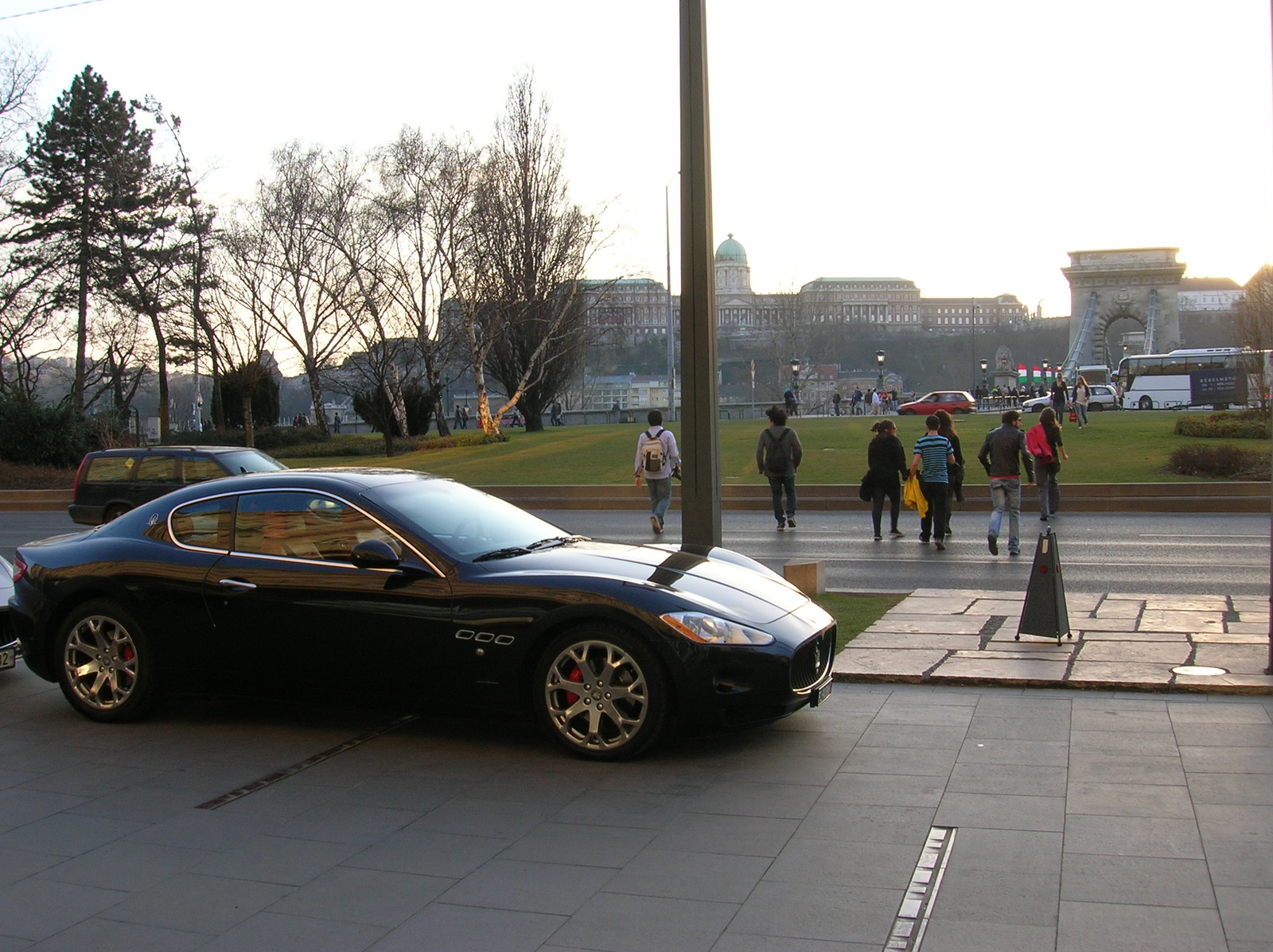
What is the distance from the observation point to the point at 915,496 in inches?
611

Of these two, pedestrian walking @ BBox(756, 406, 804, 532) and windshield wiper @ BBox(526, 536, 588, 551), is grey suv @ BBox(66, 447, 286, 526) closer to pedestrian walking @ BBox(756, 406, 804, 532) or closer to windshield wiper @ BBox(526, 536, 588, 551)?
pedestrian walking @ BBox(756, 406, 804, 532)

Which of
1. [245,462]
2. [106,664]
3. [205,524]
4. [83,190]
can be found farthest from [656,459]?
[83,190]

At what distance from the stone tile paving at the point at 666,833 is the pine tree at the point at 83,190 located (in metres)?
39.9

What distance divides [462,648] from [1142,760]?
10.2ft

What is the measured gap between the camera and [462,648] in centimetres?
553

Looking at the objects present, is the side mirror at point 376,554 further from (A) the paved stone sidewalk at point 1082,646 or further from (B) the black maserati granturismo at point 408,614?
(A) the paved stone sidewalk at point 1082,646

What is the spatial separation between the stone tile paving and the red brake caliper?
29 centimetres

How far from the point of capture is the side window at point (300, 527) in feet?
19.5

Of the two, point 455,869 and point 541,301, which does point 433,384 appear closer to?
point 541,301


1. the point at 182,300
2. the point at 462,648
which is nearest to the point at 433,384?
the point at 182,300

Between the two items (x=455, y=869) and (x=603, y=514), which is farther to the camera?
(x=603, y=514)

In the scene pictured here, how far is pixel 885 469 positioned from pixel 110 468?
11.7m

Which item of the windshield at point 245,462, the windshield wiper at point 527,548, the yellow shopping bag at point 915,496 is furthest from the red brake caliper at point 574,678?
the windshield at point 245,462

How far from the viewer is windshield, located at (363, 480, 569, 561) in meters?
5.94
